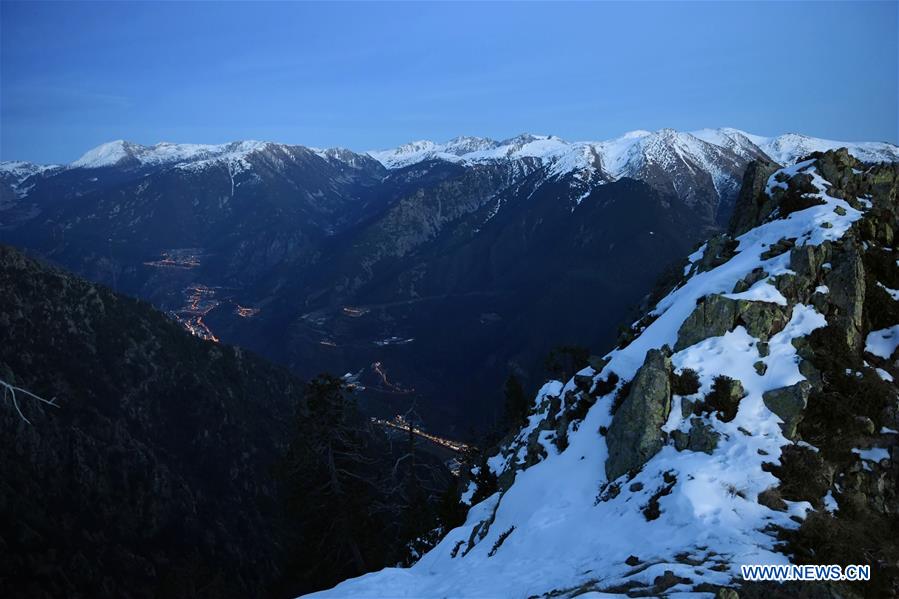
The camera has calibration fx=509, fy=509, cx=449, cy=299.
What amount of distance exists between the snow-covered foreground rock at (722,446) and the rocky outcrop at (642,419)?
7 centimetres

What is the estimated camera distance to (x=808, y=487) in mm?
15438

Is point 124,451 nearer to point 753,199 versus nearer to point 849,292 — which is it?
point 753,199

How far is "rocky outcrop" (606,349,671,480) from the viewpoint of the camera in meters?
19.0

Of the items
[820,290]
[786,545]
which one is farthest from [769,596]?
[820,290]

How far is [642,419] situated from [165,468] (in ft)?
243

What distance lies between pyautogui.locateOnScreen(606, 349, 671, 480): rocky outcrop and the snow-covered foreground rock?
0.22 ft

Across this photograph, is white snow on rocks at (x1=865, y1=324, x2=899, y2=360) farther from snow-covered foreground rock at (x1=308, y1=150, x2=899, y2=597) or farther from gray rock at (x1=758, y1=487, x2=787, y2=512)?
gray rock at (x1=758, y1=487, x2=787, y2=512)

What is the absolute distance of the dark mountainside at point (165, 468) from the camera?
3512cm

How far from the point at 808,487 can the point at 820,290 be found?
1036 cm

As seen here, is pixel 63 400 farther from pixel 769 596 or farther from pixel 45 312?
pixel 769 596

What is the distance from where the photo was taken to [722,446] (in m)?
17.3

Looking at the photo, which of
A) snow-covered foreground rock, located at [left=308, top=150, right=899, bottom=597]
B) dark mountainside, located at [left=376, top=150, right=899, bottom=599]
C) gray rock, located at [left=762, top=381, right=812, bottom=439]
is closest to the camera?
dark mountainside, located at [left=376, top=150, right=899, bottom=599]

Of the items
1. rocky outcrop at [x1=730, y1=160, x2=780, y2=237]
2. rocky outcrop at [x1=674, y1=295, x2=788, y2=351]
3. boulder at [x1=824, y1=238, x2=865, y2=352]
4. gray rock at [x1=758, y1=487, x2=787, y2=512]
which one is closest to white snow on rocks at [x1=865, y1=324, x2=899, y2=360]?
boulder at [x1=824, y1=238, x2=865, y2=352]

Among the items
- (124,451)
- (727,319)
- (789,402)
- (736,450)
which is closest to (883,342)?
(727,319)
